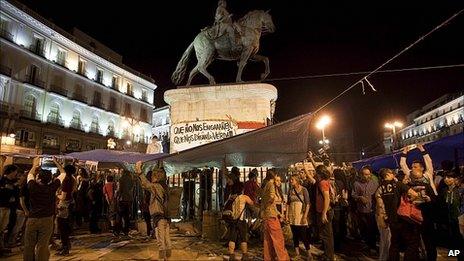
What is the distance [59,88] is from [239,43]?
115 feet

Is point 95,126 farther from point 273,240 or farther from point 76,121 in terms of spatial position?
point 273,240

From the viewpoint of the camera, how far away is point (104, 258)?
709 centimetres

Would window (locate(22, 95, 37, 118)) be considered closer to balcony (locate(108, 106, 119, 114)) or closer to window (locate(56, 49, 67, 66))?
window (locate(56, 49, 67, 66))

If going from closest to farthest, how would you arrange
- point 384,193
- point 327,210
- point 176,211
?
point 384,193 < point 327,210 < point 176,211

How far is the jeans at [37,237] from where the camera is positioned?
19.4 ft

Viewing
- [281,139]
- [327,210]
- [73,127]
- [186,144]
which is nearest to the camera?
[327,210]

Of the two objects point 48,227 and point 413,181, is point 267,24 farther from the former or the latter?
point 48,227

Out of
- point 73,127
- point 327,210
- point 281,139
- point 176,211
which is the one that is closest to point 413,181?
point 327,210

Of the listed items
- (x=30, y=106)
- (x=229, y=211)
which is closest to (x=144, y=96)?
(x=30, y=106)

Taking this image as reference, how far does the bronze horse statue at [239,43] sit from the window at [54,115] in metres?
32.3

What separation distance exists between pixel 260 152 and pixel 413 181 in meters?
3.08

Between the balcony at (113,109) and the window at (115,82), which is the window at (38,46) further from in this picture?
the balcony at (113,109)

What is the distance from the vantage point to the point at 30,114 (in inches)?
1394

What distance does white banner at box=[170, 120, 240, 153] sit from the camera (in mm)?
11312
